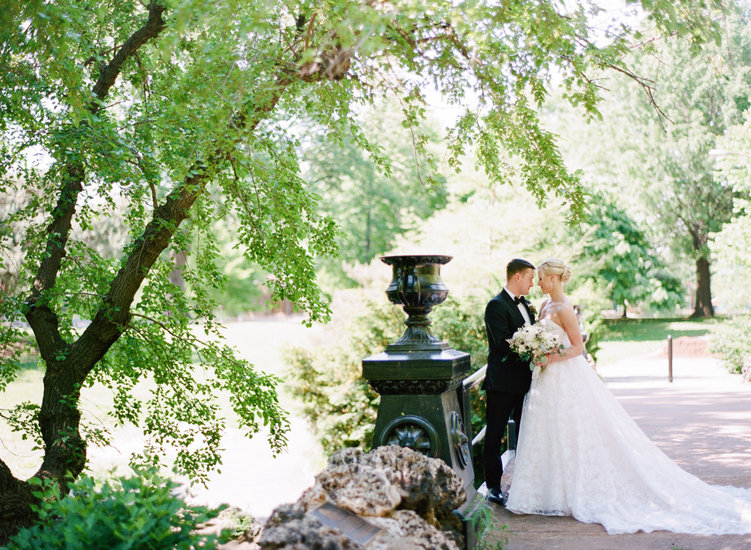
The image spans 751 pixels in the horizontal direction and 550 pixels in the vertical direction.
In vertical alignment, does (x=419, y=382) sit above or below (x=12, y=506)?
above

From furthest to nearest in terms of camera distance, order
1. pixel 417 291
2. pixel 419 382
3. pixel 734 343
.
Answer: pixel 734 343 → pixel 417 291 → pixel 419 382

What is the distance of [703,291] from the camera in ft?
140

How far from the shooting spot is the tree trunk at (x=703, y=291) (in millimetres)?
41969

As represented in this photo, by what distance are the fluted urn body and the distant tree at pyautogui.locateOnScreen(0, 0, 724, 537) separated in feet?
3.92

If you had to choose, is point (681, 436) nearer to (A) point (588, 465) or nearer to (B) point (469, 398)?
(A) point (588, 465)

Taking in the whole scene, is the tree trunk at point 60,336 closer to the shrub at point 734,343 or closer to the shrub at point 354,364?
the shrub at point 354,364

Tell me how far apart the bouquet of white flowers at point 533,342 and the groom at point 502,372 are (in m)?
0.20

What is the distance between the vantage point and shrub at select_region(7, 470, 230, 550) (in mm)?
2973

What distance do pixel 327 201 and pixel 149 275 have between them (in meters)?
31.5

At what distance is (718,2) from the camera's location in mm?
4629

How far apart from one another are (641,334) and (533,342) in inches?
1361

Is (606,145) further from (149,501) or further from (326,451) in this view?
(149,501)

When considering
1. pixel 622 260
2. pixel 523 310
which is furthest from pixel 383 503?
pixel 622 260

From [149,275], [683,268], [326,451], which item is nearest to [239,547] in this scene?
[149,275]
